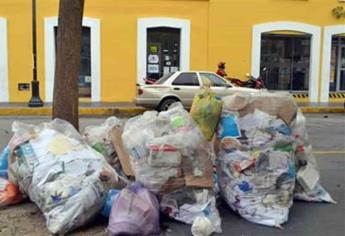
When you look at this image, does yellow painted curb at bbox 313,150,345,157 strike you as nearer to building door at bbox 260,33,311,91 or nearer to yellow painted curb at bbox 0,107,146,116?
yellow painted curb at bbox 0,107,146,116

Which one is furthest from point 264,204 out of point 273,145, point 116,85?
point 116,85

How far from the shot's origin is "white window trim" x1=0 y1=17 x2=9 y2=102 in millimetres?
19719

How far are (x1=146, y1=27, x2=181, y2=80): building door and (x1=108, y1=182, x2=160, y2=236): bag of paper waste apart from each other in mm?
16129

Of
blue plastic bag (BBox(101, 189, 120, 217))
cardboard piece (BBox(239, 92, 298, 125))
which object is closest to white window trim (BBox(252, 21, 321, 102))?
cardboard piece (BBox(239, 92, 298, 125))

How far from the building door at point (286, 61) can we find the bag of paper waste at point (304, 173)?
16.4 meters

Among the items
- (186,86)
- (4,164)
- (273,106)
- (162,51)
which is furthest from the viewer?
(162,51)

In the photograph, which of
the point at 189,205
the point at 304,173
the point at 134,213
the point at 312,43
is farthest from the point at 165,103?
the point at 134,213

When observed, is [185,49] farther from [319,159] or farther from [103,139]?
[103,139]

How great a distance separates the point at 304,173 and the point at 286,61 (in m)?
17.1

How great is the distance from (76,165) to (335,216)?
8.69 feet

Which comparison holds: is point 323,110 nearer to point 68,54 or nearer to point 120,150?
point 68,54

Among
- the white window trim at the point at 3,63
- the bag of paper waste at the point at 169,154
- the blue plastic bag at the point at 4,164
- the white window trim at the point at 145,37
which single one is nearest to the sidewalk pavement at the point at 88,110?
the white window trim at the point at 3,63

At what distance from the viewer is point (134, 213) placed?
4.70 meters

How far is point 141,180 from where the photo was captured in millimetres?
5105
